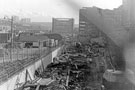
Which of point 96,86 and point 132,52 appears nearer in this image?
point 132,52

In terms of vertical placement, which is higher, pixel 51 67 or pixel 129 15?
pixel 129 15

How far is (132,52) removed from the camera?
10.8 feet

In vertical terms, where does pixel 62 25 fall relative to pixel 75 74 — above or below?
above

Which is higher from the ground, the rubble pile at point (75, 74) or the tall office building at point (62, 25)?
the tall office building at point (62, 25)

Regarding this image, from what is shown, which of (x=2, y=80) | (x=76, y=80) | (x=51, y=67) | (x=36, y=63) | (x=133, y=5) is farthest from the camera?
(x=51, y=67)

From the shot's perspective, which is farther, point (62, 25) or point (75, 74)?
point (62, 25)

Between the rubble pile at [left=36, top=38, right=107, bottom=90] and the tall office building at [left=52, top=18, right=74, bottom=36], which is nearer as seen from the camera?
the rubble pile at [left=36, top=38, right=107, bottom=90]

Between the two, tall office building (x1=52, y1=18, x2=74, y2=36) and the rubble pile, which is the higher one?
tall office building (x1=52, y1=18, x2=74, y2=36)

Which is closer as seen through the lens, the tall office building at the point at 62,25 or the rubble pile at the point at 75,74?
the rubble pile at the point at 75,74

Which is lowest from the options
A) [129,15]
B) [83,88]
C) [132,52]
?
[83,88]

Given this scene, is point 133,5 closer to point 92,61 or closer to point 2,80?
point 2,80

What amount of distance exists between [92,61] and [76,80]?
239cm

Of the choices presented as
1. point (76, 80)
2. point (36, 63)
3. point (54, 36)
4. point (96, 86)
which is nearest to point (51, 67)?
point (36, 63)

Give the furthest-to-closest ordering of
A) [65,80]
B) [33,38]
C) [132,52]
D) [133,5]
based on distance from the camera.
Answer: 1. [33,38]
2. [65,80]
3. [133,5]
4. [132,52]
